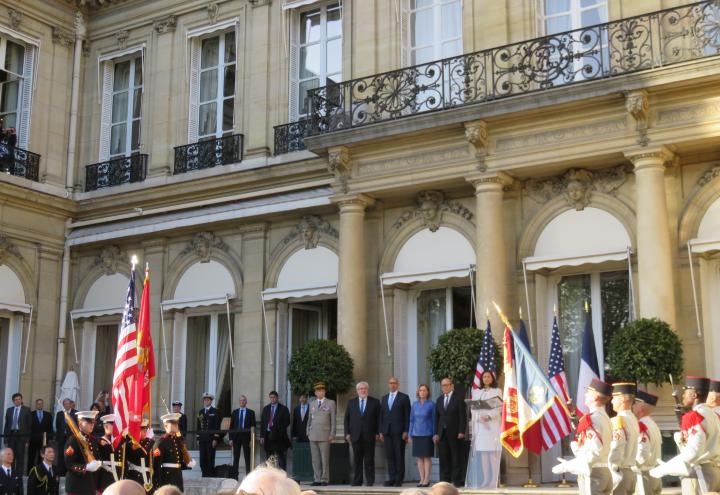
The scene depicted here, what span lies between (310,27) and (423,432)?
7.53 metres

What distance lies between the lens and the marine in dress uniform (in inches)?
514

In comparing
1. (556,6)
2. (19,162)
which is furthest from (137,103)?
(556,6)

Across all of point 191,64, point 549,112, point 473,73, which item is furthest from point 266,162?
point 549,112

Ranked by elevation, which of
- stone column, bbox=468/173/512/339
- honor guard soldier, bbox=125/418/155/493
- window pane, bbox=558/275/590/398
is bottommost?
honor guard soldier, bbox=125/418/155/493

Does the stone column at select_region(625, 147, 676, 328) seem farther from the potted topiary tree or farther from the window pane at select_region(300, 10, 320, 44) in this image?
the window pane at select_region(300, 10, 320, 44)

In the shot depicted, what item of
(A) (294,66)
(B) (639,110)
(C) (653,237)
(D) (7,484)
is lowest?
(D) (7,484)

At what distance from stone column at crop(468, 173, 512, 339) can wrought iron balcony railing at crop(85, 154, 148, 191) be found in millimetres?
6968

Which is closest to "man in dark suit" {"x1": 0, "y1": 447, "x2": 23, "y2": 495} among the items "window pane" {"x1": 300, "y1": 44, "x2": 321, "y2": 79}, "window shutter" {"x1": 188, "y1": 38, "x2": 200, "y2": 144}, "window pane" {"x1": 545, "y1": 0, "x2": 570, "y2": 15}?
"window shutter" {"x1": 188, "y1": 38, "x2": 200, "y2": 144}

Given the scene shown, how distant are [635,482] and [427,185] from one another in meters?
6.64

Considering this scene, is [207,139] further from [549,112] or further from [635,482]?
[635,482]

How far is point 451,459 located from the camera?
13.2 metres

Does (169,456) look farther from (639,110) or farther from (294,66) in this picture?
(294,66)

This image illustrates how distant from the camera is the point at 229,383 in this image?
56.4 feet

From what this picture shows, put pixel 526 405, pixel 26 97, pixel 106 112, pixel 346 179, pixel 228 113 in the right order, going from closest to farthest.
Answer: pixel 526 405
pixel 346 179
pixel 228 113
pixel 26 97
pixel 106 112
